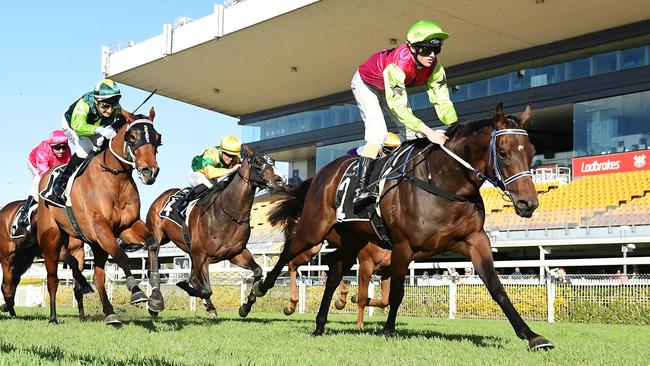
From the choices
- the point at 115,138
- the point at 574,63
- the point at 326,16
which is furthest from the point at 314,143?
the point at 115,138

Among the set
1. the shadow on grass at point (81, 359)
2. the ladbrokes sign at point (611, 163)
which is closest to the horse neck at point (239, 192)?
the shadow on grass at point (81, 359)

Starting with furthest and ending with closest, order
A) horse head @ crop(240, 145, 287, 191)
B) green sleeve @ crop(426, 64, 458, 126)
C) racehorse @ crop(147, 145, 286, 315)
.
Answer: horse head @ crop(240, 145, 287, 191)
racehorse @ crop(147, 145, 286, 315)
green sleeve @ crop(426, 64, 458, 126)

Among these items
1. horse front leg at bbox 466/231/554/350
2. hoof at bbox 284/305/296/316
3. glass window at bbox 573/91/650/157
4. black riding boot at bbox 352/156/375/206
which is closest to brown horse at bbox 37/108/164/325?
black riding boot at bbox 352/156/375/206

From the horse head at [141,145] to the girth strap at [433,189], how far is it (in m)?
2.42

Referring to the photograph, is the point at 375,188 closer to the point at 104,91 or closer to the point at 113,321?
the point at 113,321

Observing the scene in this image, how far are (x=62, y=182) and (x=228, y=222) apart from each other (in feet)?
6.81

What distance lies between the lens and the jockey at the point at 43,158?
31.9ft

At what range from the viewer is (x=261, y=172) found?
30.5 feet

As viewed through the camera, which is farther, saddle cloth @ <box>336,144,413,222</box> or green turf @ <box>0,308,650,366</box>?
saddle cloth @ <box>336,144,413,222</box>

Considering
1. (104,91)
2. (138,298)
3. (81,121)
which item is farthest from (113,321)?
(104,91)

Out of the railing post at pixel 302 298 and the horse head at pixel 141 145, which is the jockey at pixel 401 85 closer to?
the horse head at pixel 141 145

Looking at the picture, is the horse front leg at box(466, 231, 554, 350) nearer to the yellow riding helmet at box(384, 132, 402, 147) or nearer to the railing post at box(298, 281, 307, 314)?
the yellow riding helmet at box(384, 132, 402, 147)

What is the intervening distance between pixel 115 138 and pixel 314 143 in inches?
1016

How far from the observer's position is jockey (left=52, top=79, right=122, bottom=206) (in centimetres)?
770
